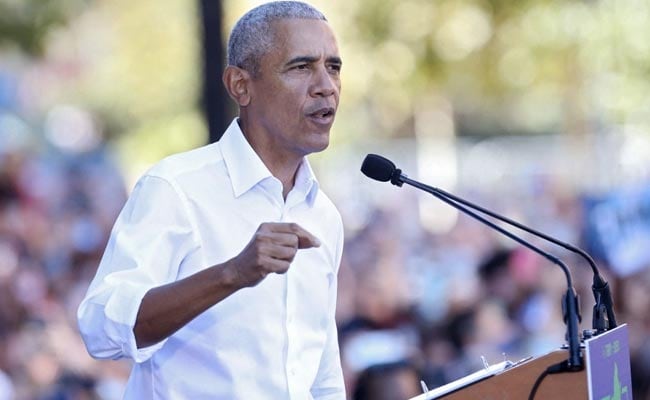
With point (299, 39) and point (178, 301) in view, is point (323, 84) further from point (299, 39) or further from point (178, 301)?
point (178, 301)

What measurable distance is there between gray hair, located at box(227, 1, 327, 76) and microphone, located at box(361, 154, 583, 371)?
494mm

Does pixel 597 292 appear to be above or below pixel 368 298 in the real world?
above

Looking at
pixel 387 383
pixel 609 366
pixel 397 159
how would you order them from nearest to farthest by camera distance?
pixel 609 366
pixel 387 383
pixel 397 159

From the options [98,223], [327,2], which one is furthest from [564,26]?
[98,223]

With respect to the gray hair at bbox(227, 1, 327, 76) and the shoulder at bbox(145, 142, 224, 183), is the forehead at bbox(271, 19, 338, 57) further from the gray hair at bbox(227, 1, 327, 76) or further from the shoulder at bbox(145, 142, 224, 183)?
the shoulder at bbox(145, 142, 224, 183)

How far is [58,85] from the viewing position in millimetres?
29953

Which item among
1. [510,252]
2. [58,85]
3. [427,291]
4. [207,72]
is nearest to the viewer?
[207,72]

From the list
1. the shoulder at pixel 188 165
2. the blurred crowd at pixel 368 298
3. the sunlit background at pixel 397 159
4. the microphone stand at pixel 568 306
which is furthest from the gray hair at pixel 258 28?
the sunlit background at pixel 397 159

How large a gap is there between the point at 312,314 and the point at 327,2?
1960cm

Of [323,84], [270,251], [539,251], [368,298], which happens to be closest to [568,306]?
[539,251]

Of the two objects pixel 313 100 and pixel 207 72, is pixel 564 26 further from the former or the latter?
pixel 313 100

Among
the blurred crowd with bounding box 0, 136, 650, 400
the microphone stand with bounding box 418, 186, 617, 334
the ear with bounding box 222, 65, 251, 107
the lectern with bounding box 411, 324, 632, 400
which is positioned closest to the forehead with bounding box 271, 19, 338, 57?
the ear with bounding box 222, 65, 251, 107

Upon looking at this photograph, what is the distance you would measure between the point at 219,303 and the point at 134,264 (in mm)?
332

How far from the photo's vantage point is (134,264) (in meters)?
4.19
